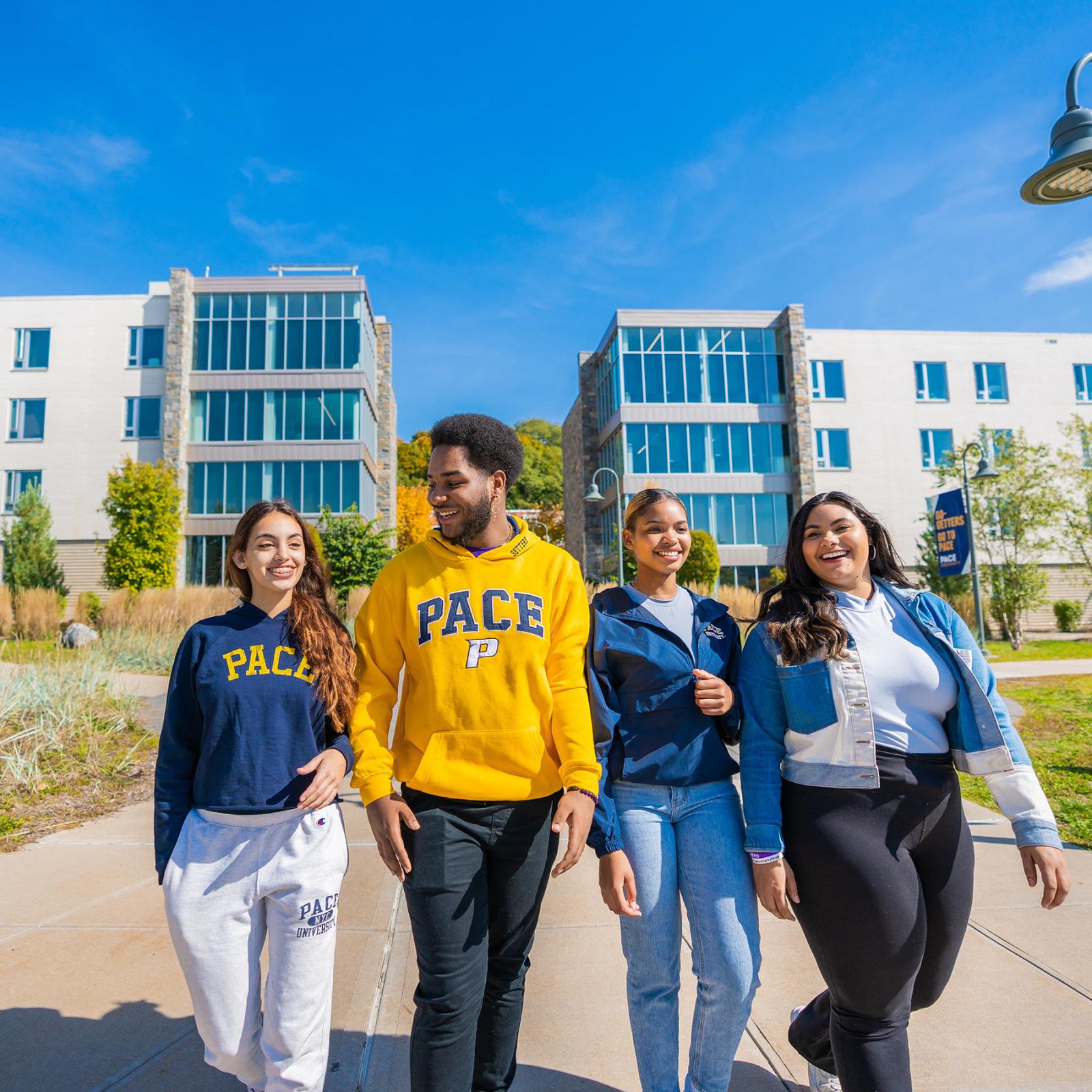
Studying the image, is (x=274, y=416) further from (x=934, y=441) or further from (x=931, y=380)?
(x=931, y=380)


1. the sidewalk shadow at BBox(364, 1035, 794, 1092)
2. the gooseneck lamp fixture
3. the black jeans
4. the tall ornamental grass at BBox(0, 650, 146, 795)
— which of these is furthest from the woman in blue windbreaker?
the tall ornamental grass at BBox(0, 650, 146, 795)

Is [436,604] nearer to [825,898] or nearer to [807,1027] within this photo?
[825,898]

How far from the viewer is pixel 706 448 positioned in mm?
32531

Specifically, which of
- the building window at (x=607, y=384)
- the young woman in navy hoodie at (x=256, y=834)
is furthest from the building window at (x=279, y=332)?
the young woman in navy hoodie at (x=256, y=834)

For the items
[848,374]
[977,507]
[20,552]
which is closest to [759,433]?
[848,374]

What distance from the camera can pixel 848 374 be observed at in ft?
111

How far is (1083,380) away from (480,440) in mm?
41246

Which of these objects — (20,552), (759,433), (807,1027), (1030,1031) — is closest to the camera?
(807,1027)

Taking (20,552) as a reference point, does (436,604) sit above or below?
below

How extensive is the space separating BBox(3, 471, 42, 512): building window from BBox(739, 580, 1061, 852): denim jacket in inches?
1406

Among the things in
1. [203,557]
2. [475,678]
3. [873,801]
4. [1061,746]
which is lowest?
[1061,746]

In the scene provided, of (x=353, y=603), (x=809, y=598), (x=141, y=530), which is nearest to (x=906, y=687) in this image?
(x=809, y=598)

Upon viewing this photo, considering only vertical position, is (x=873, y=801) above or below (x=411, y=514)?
below

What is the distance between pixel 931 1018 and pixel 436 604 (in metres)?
2.48
